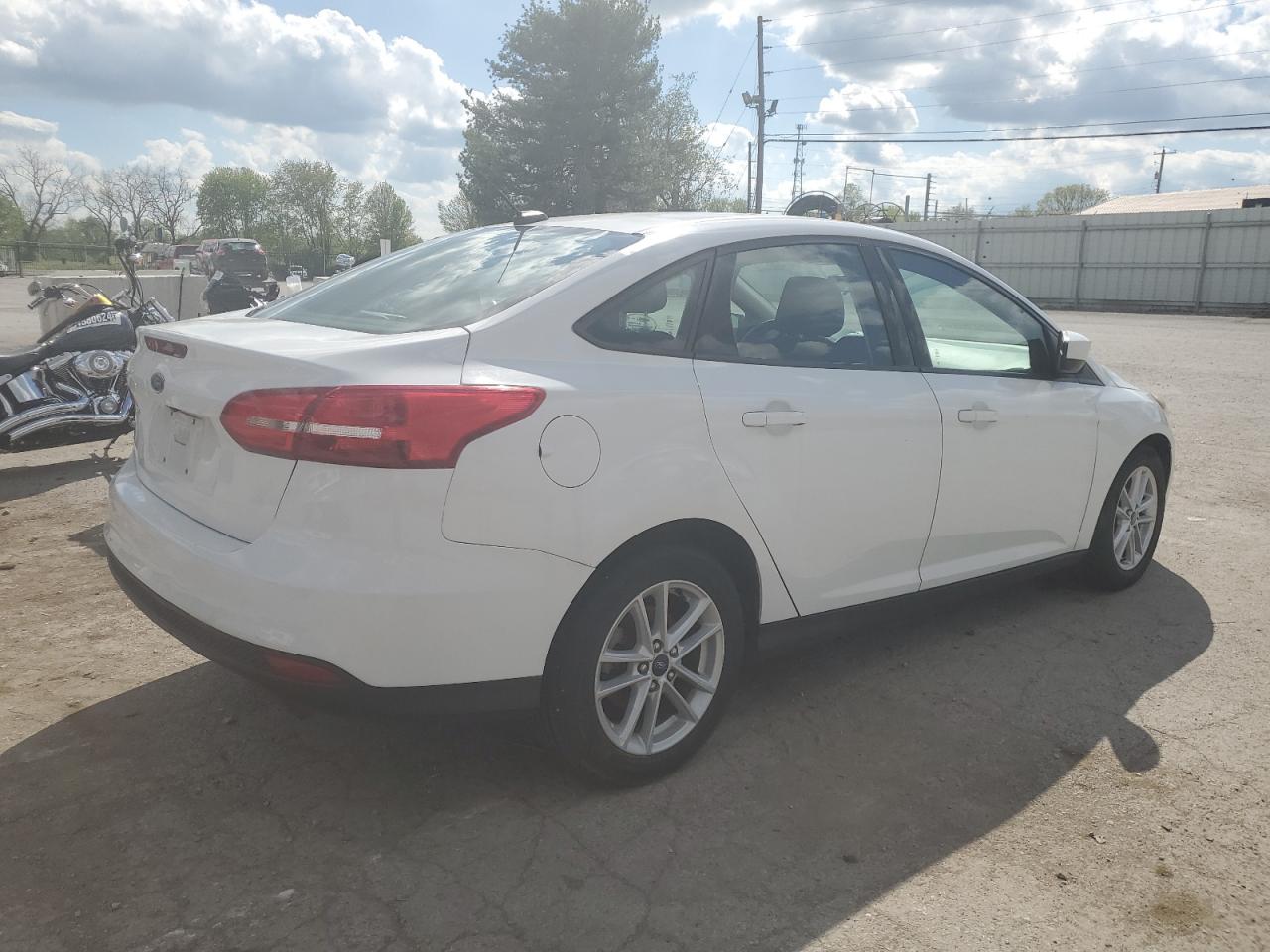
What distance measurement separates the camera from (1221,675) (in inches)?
155

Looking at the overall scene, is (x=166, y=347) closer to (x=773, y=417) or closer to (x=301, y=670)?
(x=301, y=670)

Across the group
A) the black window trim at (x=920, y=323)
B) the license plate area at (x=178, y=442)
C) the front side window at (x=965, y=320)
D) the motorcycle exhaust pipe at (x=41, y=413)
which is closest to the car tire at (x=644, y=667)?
the license plate area at (x=178, y=442)

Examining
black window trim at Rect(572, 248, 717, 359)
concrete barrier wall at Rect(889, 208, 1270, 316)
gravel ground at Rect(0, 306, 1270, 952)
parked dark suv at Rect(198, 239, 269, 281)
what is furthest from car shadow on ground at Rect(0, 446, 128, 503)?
concrete barrier wall at Rect(889, 208, 1270, 316)

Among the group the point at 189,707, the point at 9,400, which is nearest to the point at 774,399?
the point at 189,707

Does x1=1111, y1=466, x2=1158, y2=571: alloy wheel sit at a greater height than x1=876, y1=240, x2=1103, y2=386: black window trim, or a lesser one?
lesser

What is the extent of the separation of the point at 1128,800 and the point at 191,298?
15.2 m

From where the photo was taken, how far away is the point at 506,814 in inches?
112

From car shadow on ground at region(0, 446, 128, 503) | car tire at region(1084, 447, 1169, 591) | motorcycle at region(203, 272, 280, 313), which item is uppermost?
motorcycle at region(203, 272, 280, 313)

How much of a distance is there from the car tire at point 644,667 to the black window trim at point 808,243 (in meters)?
0.66

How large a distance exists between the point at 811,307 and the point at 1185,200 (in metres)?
60.0

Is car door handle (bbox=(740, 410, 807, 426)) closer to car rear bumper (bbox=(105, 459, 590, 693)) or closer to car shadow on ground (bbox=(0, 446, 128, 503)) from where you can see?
car rear bumper (bbox=(105, 459, 590, 693))

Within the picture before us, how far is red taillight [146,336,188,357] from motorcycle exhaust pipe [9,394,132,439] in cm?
375

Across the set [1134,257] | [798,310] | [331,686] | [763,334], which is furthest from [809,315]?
[1134,257]

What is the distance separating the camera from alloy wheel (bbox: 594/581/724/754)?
2.88m
